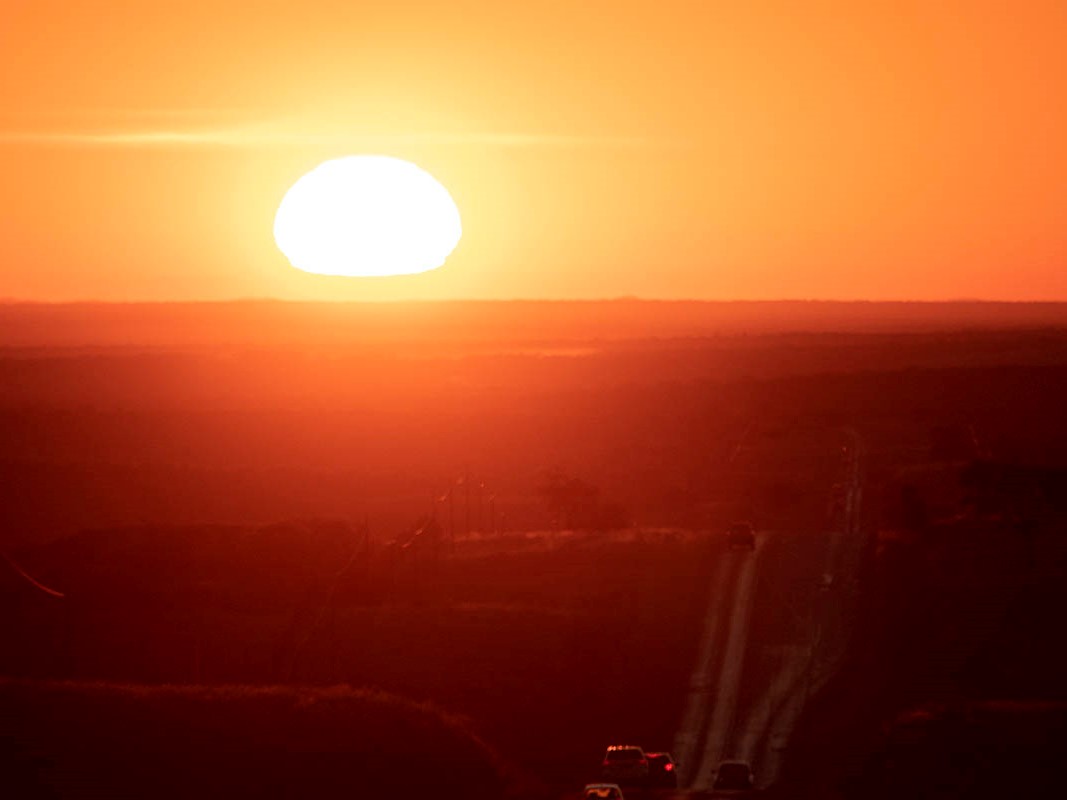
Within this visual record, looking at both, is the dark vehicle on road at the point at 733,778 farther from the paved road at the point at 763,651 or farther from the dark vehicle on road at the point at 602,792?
the dark vehicle on road at the point at 602,792

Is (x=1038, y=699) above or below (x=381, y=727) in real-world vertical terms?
above

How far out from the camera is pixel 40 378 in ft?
593

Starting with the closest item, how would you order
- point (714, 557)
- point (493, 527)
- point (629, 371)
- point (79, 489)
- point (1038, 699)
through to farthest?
point (1038, 699), point (714, 557), point (493, 527), point (79, 489), point (629, 371)

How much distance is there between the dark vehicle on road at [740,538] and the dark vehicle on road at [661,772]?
81.0 feet

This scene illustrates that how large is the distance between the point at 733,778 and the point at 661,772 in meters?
1.32

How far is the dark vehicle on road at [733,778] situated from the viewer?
3503cm

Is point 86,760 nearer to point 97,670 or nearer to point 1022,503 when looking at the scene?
point 97,670

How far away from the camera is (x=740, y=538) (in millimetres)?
61062

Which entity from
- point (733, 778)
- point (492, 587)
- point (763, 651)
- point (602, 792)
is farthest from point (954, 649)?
point (602, 792)

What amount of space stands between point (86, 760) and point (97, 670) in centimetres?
1533

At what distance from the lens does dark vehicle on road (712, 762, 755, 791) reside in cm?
3503

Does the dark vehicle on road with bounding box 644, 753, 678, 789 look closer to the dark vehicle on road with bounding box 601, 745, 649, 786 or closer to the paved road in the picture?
the dark vehicle on road with bounding box 601, 745, 649, 786

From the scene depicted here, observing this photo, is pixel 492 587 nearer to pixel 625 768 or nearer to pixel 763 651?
pixel 763 651

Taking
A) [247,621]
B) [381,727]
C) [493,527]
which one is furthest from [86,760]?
[493,527]
